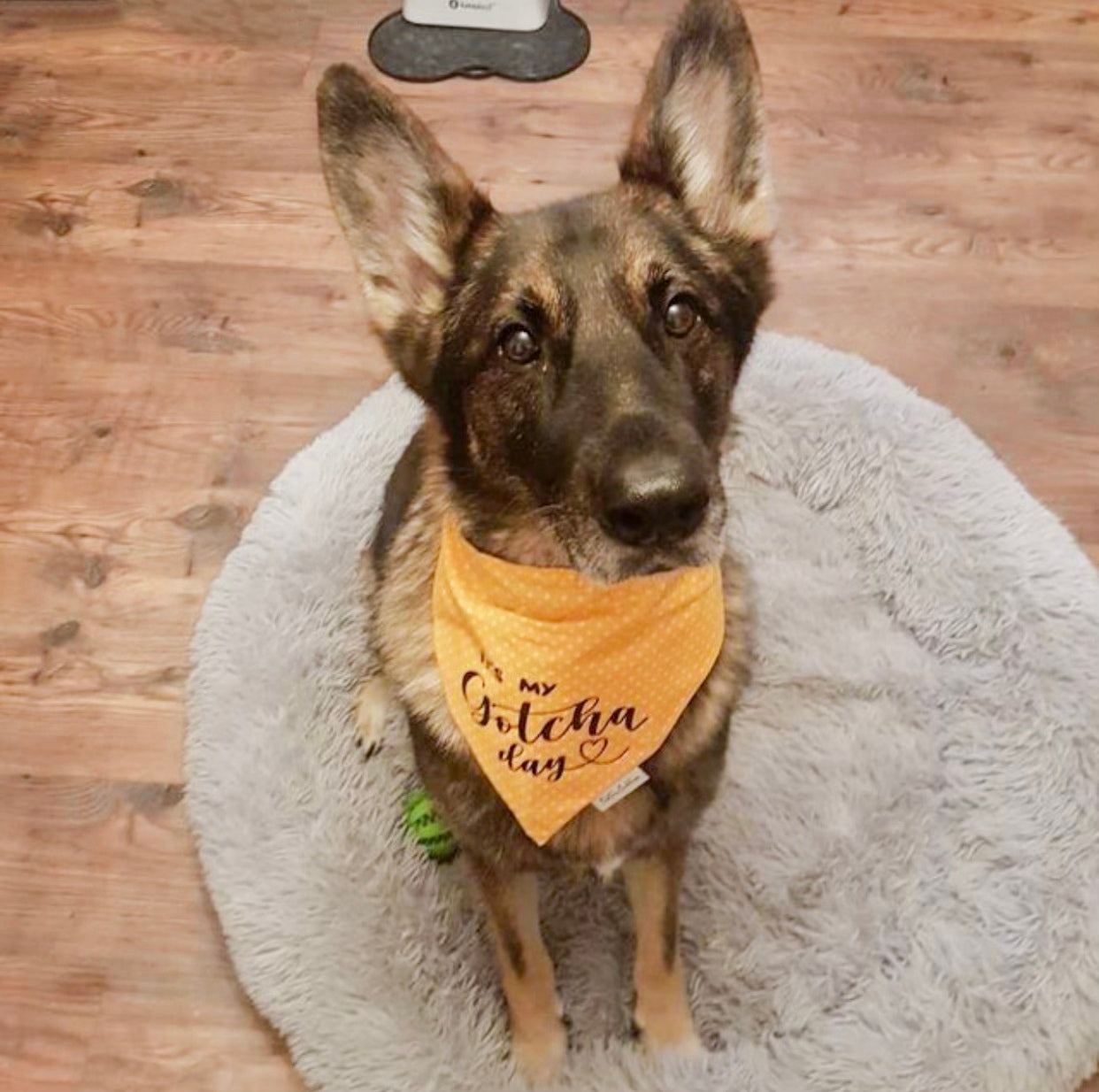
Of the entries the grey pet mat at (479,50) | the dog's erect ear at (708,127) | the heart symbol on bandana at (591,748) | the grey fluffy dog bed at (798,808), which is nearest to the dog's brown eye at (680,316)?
the dog's erect ear at (708,127)

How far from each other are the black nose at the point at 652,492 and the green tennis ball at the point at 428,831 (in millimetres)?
896

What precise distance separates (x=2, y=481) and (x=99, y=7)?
1.61m

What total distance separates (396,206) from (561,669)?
0.62m

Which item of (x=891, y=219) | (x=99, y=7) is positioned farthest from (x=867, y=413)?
(x=99, y=7)

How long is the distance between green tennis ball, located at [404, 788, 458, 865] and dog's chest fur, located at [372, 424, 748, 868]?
0.33 metres

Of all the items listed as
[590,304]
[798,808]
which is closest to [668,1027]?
[798,808]

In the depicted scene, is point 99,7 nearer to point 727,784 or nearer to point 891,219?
point 891,219

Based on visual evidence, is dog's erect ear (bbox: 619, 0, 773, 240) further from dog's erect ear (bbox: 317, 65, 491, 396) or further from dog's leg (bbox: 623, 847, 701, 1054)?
dog's leg (bbox: 623, 847, 701, 1054)

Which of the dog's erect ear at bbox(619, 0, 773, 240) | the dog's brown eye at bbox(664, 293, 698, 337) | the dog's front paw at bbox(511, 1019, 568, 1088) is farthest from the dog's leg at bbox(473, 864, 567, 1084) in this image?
the dog's erect ear at bbox(619, 0, 773, 240)

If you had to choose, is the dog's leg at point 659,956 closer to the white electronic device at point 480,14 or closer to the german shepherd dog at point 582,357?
the german shepherd dog at point 582,357

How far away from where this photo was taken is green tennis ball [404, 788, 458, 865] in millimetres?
2338

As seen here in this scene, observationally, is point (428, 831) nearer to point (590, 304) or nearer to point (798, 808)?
point (798, 808)

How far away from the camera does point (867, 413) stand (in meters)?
2.81

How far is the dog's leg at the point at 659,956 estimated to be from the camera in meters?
2.05
